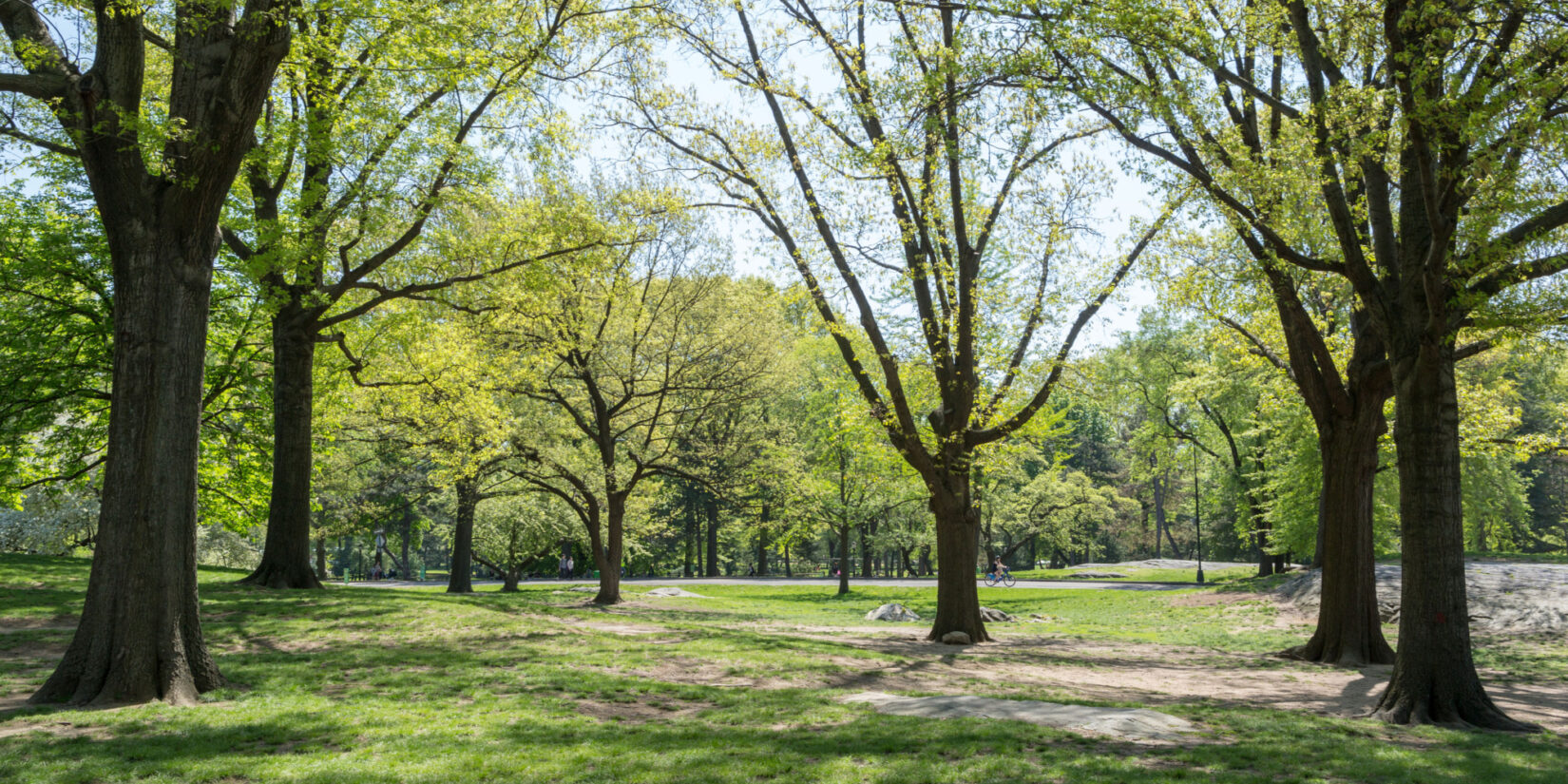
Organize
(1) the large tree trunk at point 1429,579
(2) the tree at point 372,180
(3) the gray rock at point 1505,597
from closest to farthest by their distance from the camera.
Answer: (1) the large tree trunk at point 1429,579
(2) the tree at point 372,180
(3) the gray rock at point 1505,597

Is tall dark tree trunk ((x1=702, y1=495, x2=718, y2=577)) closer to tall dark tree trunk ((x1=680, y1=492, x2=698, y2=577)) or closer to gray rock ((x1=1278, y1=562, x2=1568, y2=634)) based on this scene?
tall dark tree trunk ((x1=680, y1=492, x2=698, y2=577))

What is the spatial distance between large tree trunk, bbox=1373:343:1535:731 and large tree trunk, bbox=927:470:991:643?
755 cm

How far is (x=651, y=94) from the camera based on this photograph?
16.6m

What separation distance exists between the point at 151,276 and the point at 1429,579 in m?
12.6

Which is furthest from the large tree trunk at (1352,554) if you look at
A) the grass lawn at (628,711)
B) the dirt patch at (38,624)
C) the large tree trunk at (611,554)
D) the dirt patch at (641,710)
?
the dirt patch at (38,624)

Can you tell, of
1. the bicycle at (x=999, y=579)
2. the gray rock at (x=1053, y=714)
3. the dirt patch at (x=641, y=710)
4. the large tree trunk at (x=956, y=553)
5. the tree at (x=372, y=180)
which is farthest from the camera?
the bicycle at (x=999, y=579)

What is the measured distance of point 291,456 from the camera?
1451 centimetres

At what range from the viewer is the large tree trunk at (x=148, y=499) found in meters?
7.57

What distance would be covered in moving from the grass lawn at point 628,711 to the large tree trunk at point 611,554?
6.62 meters

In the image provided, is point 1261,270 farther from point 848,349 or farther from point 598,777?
point 598,777

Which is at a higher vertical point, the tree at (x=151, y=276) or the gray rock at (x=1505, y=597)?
the tree at (x=151, y=276)

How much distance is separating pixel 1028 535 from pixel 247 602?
41.4 m

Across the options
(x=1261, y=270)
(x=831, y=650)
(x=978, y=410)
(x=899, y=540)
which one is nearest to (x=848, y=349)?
(x=978, y=410)

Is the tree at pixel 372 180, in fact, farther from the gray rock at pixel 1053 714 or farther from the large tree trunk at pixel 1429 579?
the large tree trunk at pixel 1429 579
